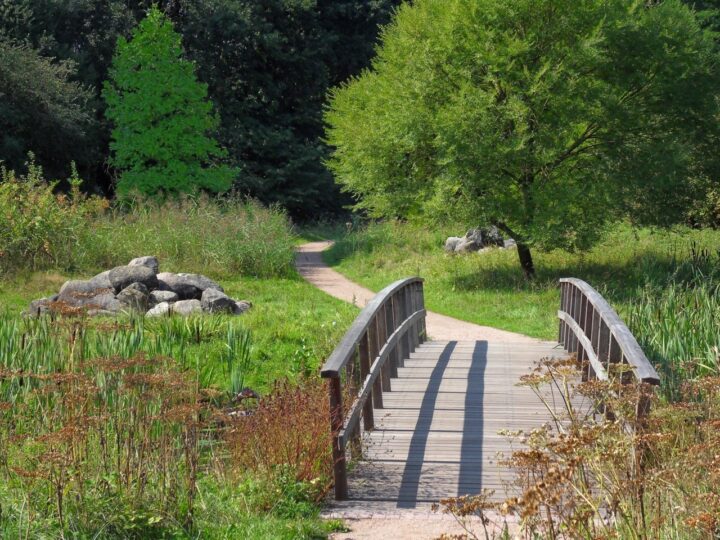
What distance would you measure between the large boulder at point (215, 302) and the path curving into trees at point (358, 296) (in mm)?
2229

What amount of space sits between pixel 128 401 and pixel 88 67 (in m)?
34.4

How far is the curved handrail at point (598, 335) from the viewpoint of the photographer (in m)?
6.34

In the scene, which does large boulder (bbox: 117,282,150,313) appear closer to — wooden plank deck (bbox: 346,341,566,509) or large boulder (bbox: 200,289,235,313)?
large boulder (bbox: 200,289,235,313)

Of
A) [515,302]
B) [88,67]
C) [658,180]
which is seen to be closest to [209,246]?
[515,302]

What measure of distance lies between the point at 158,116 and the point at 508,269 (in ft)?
53.2

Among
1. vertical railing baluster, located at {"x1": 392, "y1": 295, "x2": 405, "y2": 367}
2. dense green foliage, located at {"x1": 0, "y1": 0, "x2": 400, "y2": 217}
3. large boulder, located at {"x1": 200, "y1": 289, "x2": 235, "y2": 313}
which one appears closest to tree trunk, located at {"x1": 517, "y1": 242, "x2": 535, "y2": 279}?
large boulder, located at {"x1": 200, "y1": 289, "x2": 235, "y2": 313}

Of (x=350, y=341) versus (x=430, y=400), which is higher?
(x=350, y=341)

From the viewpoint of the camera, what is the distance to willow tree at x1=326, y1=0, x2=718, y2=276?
20.7 m

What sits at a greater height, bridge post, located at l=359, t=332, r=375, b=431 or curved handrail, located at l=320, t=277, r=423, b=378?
curved handrail, located at l=320, t=277, r=423, b=378

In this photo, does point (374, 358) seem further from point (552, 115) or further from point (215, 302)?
point (552, 115)

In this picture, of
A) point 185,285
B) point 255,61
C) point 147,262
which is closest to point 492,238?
point 147,262

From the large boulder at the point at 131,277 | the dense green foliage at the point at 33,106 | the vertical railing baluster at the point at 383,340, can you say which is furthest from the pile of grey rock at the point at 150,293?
the dense green foliage at the point at 33,106

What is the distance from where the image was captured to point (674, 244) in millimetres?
24797

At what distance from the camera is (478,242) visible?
28.1 metres
